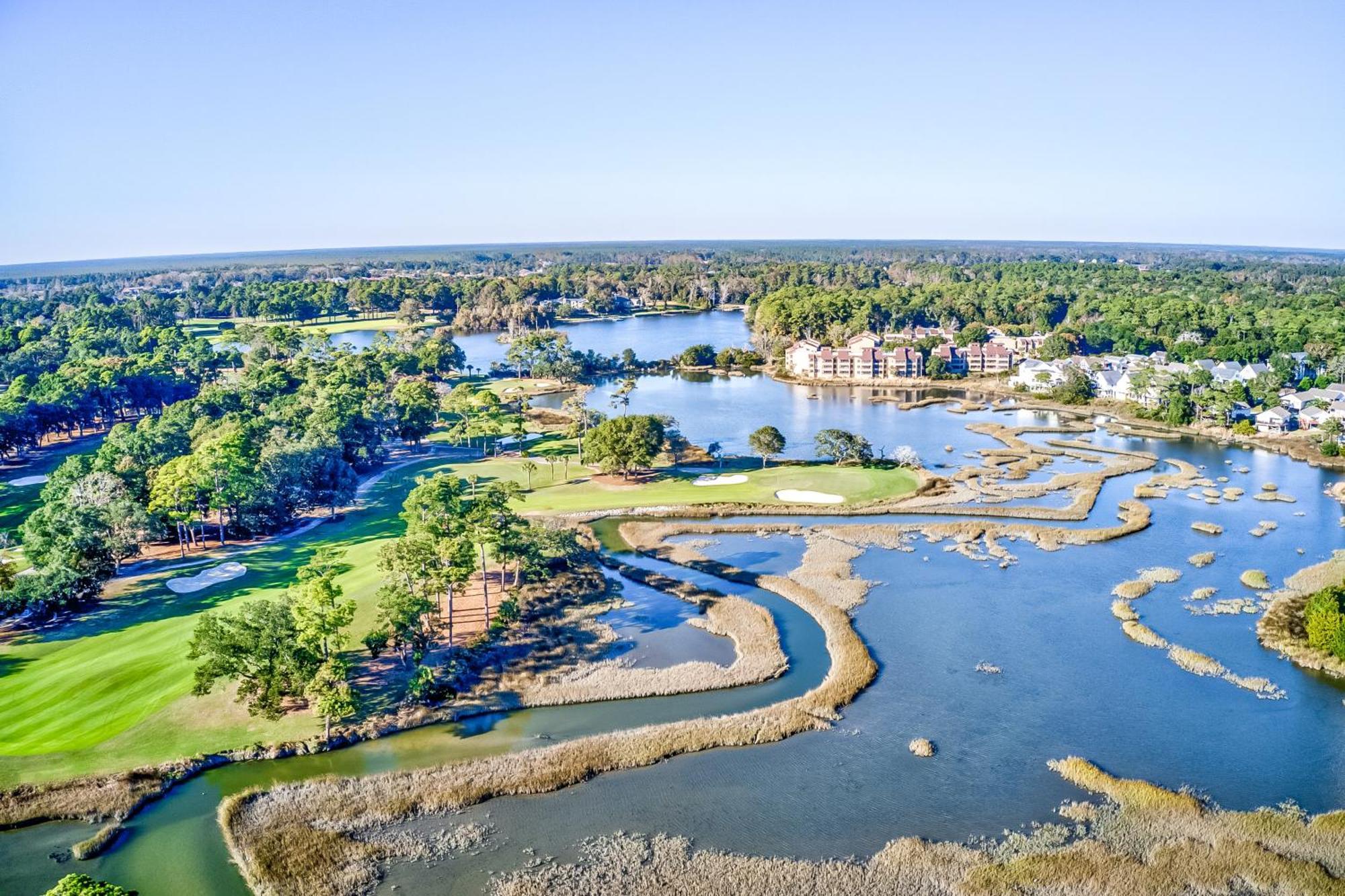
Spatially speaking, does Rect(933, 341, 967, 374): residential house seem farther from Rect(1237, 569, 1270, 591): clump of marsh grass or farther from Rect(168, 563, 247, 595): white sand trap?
Rect(168, 563, 247, 595): white sand trap

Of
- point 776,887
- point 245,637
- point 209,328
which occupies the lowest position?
point 776,887

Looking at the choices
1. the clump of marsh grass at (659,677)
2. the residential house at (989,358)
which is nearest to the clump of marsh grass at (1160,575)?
the clump of marsh grass at (659,677)

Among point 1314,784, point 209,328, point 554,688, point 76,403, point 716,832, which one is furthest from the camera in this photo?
point 209,328

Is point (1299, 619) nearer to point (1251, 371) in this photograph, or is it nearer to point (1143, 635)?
point (1143, 635)

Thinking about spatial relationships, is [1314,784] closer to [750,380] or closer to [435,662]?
[435,662]

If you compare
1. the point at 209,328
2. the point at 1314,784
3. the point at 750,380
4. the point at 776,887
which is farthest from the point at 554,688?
the point at 209,328

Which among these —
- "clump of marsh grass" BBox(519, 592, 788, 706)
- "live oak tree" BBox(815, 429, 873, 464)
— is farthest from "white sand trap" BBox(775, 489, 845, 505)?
"clump of marsh grass" BBox(519, 592, 788, 706)
